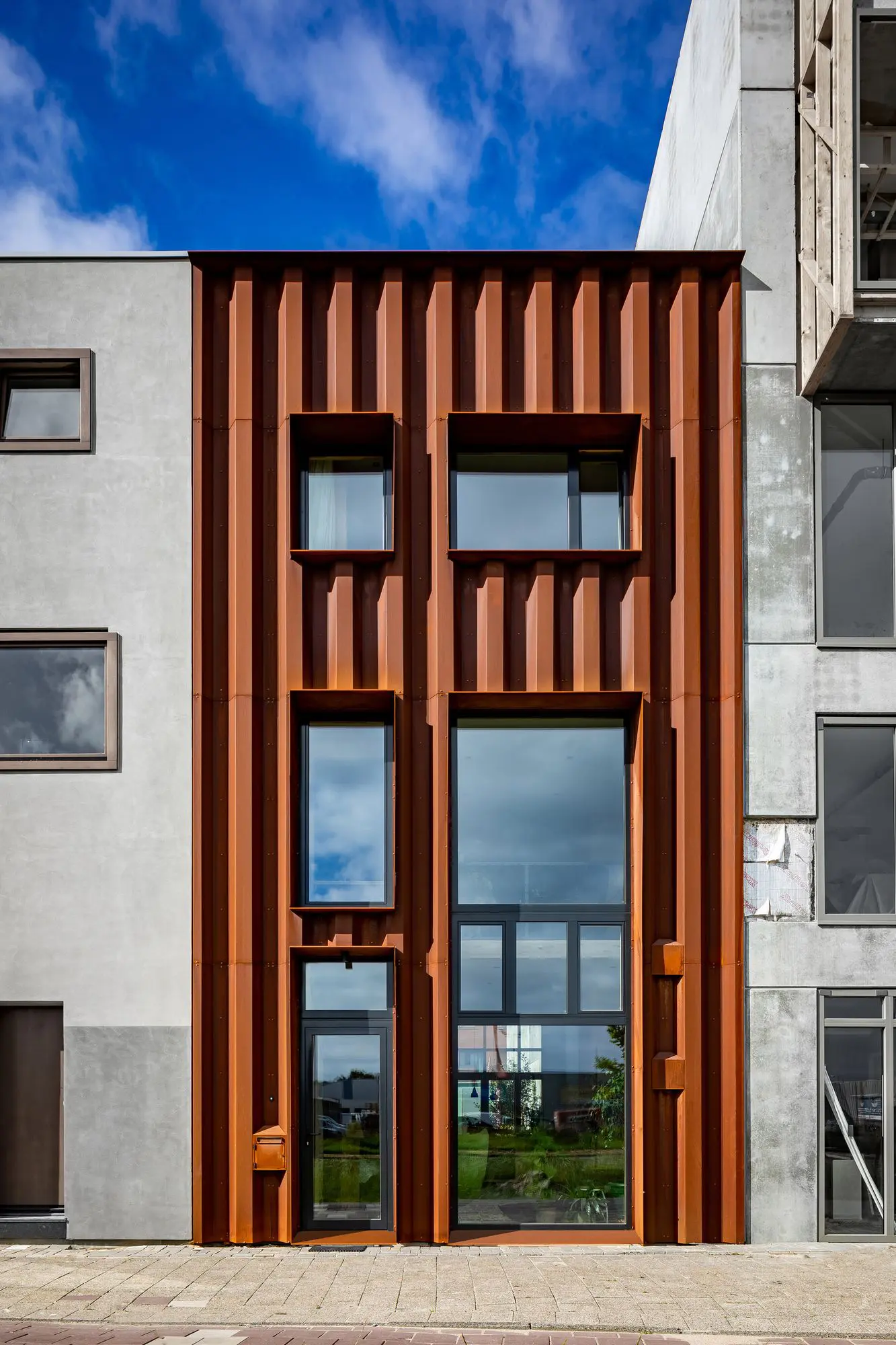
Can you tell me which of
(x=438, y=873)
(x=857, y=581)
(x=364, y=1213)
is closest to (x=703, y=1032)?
(x=438, y=873)

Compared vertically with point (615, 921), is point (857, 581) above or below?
above

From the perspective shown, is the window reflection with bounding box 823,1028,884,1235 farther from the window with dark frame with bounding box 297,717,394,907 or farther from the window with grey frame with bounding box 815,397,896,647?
the window with dark frame with bounding box 297,717,394,907

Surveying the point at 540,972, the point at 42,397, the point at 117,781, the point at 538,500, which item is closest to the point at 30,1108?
the point at 117,781

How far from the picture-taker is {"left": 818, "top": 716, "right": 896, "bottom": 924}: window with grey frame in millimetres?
11664

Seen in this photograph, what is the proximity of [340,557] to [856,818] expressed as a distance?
6.21m

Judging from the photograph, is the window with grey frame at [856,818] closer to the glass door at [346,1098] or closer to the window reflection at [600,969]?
the window reflection at [600,969]

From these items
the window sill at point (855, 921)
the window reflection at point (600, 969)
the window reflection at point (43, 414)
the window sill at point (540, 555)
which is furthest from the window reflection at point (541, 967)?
the window reflection at point (43, 414)

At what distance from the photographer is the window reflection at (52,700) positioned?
39.2 feet

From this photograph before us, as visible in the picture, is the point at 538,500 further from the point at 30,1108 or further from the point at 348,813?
the point at 30,1108

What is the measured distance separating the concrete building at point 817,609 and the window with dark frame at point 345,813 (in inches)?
Answer: 154

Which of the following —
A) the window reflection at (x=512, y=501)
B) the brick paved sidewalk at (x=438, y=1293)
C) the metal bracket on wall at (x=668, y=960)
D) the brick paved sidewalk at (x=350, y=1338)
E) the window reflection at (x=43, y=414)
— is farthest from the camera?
the window reflection at (x=43, y=414)

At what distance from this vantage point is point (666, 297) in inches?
480

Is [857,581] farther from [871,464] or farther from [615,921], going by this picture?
[615,921]

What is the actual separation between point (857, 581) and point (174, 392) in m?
7.78
